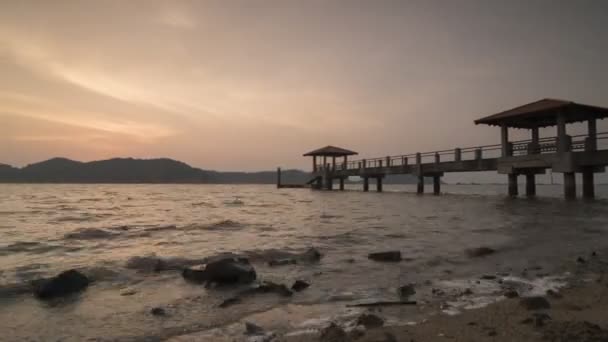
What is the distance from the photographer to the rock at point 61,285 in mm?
5234

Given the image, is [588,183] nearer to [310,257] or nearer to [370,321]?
[310,257]

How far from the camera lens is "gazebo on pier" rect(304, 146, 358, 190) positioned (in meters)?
46.3

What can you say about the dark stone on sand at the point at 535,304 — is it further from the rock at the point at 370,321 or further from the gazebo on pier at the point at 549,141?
the gazebo on pier at the point at 549,141

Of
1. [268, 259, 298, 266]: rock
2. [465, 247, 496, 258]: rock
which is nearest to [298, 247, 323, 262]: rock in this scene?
[268, 259, 298, 266]: rock

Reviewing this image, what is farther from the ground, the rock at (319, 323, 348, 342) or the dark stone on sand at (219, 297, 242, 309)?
the rock at (319, 323, 348, 342)

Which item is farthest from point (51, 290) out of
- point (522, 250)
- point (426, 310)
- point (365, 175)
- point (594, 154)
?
point (365, 175)

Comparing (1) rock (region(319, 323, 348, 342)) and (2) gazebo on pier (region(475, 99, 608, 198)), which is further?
(2) gazebo on pier (region(475, 99, 608, 198))

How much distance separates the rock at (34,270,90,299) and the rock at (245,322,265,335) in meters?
3.20

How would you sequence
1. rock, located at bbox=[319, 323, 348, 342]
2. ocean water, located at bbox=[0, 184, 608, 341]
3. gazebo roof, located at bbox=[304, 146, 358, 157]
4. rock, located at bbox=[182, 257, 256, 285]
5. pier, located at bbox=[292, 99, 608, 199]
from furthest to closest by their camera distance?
gazebo roof, located at bbox=[304, 146, 358, 157] → pier, located at bbox=[292, 99, 608, 199] → rock, located at bbox=[182, 257, 256, 285] → ocean water, located at bbox=[0, 184, 608, 341] → rock, located at bbox=[319, 323, 348, 342]

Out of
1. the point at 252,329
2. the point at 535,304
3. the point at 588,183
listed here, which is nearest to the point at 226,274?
the point at 252,329

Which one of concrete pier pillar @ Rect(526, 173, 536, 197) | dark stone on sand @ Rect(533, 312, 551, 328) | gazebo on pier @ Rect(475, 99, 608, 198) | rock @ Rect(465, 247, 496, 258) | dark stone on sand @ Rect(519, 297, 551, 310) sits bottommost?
rock @ Rect(465, 247, 496, 258)

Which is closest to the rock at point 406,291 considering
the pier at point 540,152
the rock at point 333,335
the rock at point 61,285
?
the rock at point 333,335

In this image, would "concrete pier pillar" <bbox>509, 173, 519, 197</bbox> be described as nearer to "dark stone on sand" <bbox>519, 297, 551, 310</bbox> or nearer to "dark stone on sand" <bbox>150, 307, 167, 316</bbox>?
"dark stone on sand" <bbox>519, 297, 551, 310</bbox>

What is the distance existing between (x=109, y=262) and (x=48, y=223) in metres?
9.36
